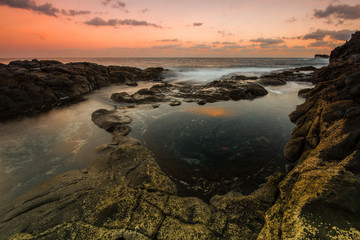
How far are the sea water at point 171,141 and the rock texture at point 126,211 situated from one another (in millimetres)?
2113

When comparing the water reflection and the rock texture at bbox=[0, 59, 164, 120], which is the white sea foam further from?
the water reflection

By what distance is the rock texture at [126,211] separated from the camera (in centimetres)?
477

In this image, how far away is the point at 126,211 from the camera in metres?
5.43

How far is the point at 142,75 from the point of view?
2218 inches

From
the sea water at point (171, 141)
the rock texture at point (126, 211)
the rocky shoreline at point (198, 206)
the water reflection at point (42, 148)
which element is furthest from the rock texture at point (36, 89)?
the rocky shoreline at point (198, 206)

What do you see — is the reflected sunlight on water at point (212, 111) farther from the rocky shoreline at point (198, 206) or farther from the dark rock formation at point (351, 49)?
the dark rock formation at point (351, 49)

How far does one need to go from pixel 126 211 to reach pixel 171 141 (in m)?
7.36

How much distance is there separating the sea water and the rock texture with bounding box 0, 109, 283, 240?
2.11 metres

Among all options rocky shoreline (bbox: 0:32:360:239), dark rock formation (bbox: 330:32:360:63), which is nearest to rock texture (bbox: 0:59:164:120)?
rocky shoreline (bbox: 0:32:360:239)

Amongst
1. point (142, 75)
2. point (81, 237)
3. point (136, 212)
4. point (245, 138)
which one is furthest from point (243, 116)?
point (142, 75)

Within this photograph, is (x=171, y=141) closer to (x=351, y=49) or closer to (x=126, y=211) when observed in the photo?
(x=126, y=211)

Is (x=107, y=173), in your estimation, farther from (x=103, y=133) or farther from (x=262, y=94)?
(x=262, y=94)

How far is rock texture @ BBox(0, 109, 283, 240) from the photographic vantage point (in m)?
4.77

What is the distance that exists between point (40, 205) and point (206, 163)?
25.1 feet
